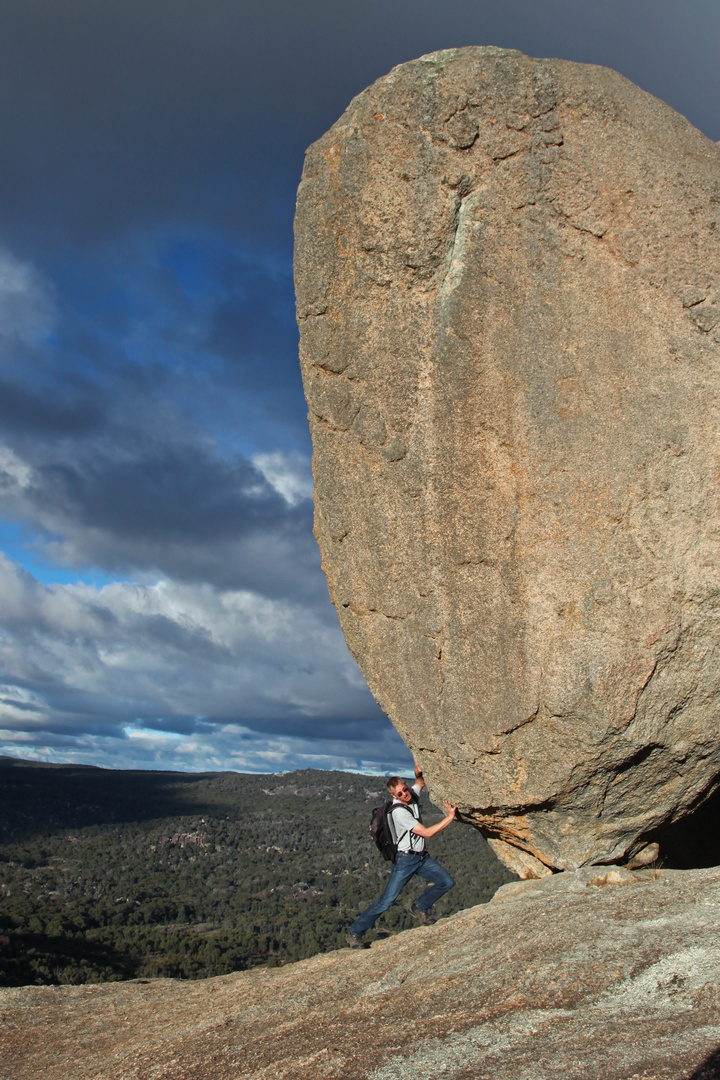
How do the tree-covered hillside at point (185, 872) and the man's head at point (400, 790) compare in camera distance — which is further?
the tree-covered hillside at point (185, 872)

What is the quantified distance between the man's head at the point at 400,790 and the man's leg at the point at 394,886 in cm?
54

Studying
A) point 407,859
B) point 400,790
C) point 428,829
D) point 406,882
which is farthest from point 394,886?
point 400,790

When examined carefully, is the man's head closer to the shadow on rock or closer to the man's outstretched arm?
the man's outstretched arm

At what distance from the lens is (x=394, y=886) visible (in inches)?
298

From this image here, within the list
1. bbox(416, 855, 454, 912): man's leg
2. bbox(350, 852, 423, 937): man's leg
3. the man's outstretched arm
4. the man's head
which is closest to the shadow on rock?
bbox(416, 855, 454, 912): man's leg

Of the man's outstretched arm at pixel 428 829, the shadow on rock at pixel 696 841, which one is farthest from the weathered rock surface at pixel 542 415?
the shadow on rock at pixel 696 841

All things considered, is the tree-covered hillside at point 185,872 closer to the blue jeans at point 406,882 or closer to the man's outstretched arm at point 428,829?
the blue jeans at point 406,882

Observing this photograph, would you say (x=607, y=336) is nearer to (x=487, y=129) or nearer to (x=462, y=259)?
(x=462, y=259)

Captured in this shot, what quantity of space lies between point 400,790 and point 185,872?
153ft

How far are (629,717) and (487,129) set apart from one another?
5.62 metres

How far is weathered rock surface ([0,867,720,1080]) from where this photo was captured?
4.14m

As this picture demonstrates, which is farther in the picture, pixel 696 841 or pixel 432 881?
pixel 696 841

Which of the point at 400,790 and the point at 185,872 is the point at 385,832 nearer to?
the point at 400,790

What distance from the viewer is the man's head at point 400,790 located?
7684 millimetres
